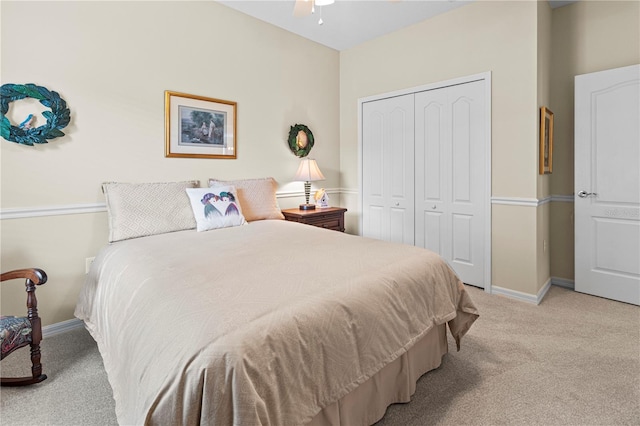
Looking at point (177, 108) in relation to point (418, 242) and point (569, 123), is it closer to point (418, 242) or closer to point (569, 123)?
point (418, 242)

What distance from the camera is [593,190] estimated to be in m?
3.14


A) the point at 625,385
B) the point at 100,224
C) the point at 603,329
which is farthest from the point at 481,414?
the point at 100,224

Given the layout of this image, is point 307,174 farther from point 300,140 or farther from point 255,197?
point 255,197

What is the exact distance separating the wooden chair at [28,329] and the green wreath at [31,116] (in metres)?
0.98

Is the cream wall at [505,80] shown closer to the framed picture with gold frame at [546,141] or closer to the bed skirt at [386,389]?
the framed picture with gold frame at [546,141]

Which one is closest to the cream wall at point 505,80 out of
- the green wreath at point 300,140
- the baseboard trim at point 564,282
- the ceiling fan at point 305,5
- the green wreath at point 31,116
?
the baseboard trim at point 564,282

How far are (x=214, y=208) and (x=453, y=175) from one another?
2424 mm

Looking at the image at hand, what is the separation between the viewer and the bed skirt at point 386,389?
1366mm

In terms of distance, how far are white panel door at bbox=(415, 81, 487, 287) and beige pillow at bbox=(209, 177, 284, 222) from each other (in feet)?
5.49

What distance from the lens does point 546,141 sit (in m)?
3.19

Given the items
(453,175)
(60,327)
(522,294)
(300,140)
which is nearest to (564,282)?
(522,294)

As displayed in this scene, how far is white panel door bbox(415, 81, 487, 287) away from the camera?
3.38m

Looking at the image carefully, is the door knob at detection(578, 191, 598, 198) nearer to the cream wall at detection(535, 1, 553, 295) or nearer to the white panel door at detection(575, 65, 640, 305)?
the white panel door at detection(575, 65, 640, 305)

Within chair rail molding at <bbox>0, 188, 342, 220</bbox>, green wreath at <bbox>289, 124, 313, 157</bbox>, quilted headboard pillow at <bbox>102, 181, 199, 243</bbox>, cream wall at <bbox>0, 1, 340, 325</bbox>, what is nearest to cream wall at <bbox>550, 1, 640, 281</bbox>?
green wreath at <bbox>289, 124, 313, 157</bbox>
